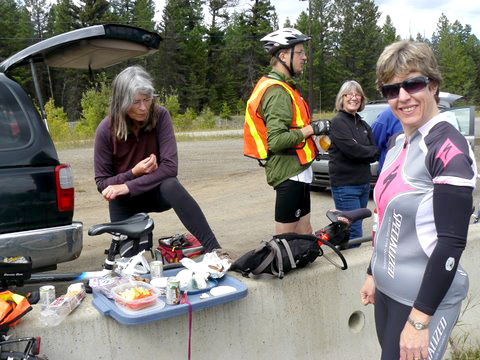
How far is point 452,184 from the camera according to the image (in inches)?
63.4

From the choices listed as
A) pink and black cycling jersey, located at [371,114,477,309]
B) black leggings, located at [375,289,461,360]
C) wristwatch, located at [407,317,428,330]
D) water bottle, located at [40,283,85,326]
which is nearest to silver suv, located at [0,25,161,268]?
water bottle, located at [40,283,85,326]

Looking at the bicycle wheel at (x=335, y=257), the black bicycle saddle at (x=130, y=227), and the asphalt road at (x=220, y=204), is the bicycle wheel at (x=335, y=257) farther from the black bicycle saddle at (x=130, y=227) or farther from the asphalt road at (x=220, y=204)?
the asphalt road at (x=220, y=204)

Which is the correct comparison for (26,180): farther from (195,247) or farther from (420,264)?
(420,264)

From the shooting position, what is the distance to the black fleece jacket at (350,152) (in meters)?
4.43

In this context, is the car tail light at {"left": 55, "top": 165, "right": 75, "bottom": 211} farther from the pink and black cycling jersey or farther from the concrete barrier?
the pink and black cycling jersey

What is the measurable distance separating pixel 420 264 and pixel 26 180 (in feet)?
8.80

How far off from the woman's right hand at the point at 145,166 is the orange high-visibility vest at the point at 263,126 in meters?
0.74

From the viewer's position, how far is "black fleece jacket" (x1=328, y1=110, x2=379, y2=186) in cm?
443

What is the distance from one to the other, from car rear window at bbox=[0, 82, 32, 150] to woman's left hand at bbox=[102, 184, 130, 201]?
2.37 ft

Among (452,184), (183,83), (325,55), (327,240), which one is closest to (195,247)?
(327,240)

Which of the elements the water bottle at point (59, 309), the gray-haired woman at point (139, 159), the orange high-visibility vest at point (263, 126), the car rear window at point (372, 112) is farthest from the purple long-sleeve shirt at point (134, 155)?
the car rear window at point (372, 112)

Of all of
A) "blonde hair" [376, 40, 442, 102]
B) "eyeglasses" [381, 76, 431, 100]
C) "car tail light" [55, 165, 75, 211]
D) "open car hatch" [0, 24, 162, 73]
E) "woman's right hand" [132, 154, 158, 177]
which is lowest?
"car tail light" [55, 165, 75, 211]

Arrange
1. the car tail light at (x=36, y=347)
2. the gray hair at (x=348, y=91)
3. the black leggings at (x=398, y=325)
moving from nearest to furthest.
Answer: the black leggings at (x=398, y=325) → the car tail light at (x=36, y=347) → the gray hair at (x=348, y=91)

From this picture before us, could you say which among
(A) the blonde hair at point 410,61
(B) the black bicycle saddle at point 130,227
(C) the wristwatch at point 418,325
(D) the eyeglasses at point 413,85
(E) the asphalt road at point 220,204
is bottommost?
(E) the asphalt road at point 220,204
